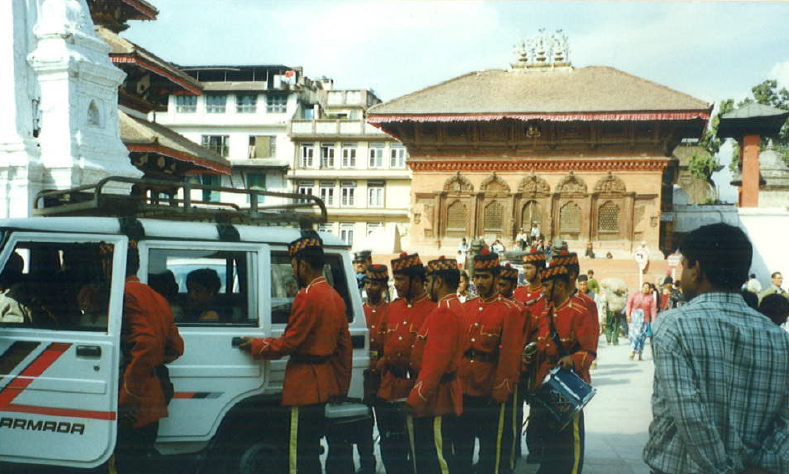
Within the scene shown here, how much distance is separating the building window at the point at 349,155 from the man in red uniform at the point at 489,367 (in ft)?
126

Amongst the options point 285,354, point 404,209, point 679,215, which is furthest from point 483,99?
point 285,354

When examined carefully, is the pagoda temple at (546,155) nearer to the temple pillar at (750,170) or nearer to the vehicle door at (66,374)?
the temple pillar at (750,170)

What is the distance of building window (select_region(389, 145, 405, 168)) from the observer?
140ft

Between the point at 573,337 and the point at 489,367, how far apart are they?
734 mm

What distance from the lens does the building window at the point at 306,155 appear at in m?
43.3

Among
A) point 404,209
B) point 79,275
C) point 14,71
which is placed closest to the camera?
point 79,275

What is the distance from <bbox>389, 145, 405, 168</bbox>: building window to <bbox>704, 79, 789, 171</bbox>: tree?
1640 cm

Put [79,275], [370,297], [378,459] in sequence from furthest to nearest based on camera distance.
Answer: [378,459], [370,297], [79,275]

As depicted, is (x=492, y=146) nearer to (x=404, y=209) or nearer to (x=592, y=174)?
(x=592, y=174)

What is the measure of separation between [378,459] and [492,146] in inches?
1005

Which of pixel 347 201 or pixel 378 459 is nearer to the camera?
pixel 378 459

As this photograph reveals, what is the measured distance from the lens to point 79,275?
156 inches

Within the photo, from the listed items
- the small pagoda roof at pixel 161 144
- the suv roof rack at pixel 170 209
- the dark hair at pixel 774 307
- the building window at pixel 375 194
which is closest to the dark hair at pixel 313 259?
the suv roof rack at pixel 170 209

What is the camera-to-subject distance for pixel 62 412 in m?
3.68
